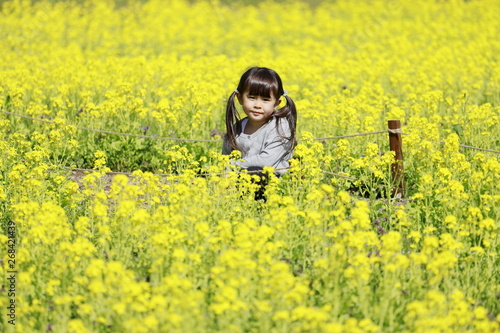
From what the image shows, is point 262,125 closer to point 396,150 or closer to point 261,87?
point 261,87

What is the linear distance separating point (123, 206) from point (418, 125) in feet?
12.3

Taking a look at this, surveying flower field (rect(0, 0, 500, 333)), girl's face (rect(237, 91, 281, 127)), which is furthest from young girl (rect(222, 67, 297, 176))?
flower field (rect(0, 0, 500, 333))

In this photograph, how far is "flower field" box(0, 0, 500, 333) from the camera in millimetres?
3568

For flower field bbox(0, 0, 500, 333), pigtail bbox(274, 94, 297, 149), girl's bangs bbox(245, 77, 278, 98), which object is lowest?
flower field bbox(0, 0, 500, 333)

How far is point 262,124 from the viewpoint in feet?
19.5

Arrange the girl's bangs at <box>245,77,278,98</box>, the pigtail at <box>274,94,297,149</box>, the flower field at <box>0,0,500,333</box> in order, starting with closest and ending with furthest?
1. the flower field at <box>0,0,500,333</box>
2. the girl's bangs at <box>245,77,278,98</box>
3. the pigtail at <box>274,94,297,149</box>

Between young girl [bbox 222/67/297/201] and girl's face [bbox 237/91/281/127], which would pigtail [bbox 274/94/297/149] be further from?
girl's face [bbox 237/91/281/127]

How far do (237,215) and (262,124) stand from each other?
1.11m

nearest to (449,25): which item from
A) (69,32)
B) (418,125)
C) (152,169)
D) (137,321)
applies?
(69,32)

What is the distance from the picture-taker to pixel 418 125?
6.90m

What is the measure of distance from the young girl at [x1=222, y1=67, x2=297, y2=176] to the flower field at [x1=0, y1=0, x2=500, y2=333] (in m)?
0.22

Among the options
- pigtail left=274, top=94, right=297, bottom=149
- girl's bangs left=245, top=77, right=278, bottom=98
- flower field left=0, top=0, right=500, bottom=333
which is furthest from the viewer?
pigtail left=274, top=94, right=297, bottom=149

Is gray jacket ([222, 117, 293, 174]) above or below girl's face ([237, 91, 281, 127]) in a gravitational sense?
below

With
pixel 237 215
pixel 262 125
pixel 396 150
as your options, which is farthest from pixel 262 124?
pixel 396 150
